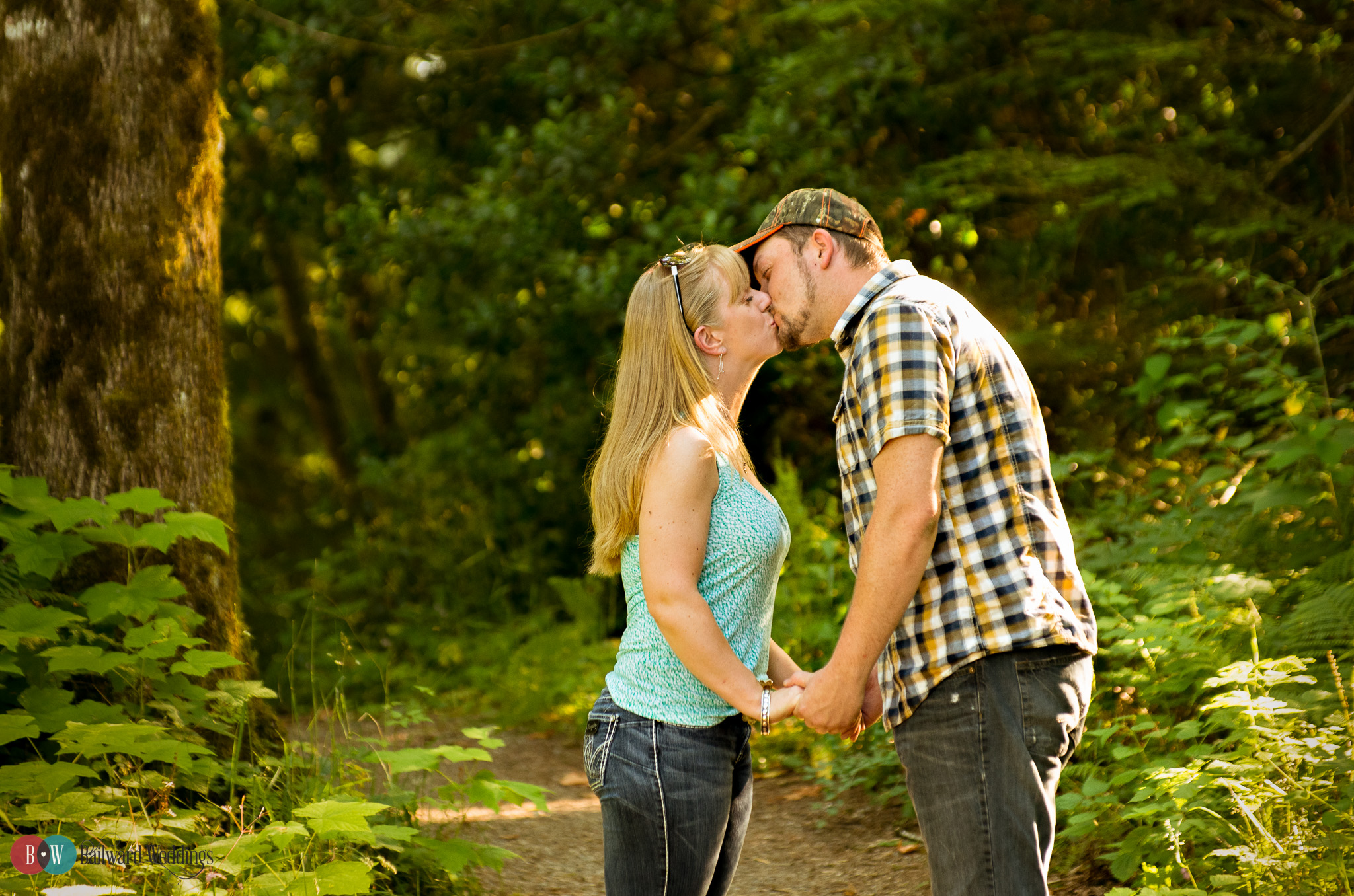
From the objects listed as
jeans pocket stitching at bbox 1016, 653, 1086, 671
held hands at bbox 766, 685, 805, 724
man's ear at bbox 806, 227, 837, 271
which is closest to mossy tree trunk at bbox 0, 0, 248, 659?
held hands at bbox 766, 685, 805, 724

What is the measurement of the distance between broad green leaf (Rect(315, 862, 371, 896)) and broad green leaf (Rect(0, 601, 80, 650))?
121 centimetres

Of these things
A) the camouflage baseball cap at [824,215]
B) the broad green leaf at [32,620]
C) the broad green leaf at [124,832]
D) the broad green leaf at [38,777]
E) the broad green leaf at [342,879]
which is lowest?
the broad green leaf at [342,879]

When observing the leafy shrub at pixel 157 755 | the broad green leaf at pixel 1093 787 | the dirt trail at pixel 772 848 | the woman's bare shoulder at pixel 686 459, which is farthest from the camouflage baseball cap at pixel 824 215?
the dirt trail at pixel 772 848

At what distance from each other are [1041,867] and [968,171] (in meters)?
5.02

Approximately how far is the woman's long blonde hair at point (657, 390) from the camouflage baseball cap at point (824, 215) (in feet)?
0.47

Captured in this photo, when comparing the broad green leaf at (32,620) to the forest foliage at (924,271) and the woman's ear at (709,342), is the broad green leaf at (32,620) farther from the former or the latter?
the woman's ear at (709,342)

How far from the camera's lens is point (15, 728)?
9.74 ft

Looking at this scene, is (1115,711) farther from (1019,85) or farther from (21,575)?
(1019,85)

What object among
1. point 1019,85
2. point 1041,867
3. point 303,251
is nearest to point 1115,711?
point 1041,867

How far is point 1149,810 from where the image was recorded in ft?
10.8

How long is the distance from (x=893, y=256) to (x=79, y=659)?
532 centimetres

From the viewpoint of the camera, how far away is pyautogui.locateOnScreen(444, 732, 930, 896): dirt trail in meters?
4.37

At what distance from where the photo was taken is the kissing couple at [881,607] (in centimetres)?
222

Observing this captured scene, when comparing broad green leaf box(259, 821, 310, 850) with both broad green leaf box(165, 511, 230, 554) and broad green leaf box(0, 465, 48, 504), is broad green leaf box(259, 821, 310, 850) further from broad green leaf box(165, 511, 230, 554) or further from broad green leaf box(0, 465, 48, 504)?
broad green leaf box(0, 465, 48, 504)
